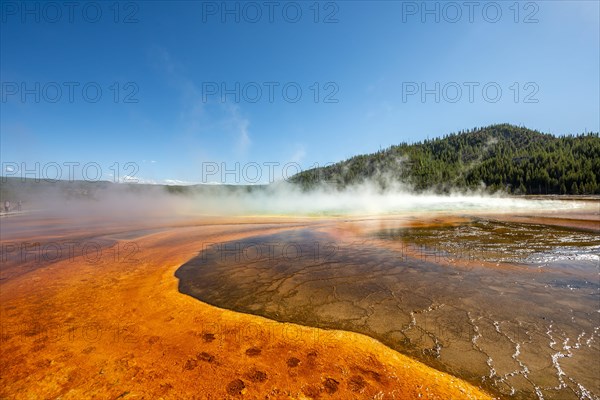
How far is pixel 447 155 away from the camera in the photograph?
424 ft

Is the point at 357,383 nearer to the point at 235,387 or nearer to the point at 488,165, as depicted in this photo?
the point at 235,387

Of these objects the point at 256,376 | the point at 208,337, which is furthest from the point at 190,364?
the point at 256,376

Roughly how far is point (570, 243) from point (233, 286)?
45.9 ft

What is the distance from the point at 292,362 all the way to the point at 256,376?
57 cm

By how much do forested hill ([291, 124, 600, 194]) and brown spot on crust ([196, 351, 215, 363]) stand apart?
87.8 m

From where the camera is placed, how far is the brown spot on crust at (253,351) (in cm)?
403

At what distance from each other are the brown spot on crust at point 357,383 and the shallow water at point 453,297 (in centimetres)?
107

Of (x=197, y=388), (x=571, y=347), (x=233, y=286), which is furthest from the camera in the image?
(x=233, y=286)

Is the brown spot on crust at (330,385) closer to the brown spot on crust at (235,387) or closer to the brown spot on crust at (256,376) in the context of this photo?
the brown spot on crust at (256,376)

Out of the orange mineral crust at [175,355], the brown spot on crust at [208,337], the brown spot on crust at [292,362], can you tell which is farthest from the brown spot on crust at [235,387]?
the brown spot on crust at [208,337]

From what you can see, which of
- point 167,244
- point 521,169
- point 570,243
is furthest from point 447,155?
point 167,244

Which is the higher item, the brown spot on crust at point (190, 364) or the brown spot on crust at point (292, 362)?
the brown spot on crust at point (190, 364)

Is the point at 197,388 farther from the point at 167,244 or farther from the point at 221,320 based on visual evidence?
the point at 167,244

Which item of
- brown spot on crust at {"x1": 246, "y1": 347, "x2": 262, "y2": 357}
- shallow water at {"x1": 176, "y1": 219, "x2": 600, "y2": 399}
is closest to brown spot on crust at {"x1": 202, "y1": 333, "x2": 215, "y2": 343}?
brown spot on crust at {"x1": 246, "y1": 347, "x2": 262, "y2": 357}
